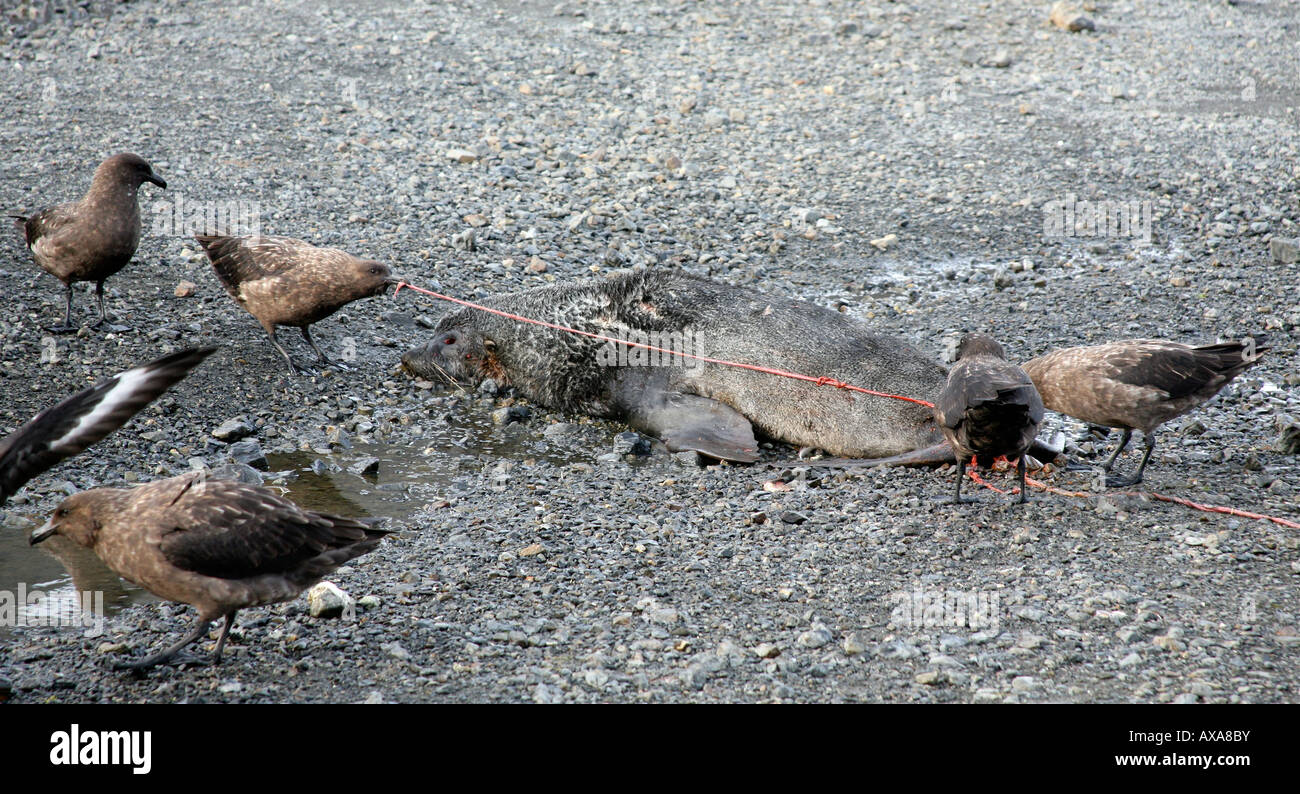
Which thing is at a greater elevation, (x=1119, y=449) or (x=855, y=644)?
(x=1119, y=449)

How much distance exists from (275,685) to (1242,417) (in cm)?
615

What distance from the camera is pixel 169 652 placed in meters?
4.38

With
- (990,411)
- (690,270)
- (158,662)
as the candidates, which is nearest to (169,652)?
(158,662)

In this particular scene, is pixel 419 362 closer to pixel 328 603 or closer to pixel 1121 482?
pixel 328 603

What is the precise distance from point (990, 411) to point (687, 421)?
2359mm

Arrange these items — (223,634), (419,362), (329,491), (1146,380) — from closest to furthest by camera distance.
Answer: (223,634), (1146,380), (329,491), (419,362)

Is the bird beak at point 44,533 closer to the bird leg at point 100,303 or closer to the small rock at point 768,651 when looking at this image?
the small rock at point 768,651

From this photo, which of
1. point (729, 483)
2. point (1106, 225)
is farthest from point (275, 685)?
point (1106, 225)

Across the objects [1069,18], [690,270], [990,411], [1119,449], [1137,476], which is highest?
[1069,18]

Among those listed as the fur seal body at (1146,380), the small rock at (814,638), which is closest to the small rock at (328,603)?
the small rock at (814,638)

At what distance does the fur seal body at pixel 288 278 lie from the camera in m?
7.26

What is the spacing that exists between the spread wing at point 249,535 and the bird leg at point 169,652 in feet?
0.96
